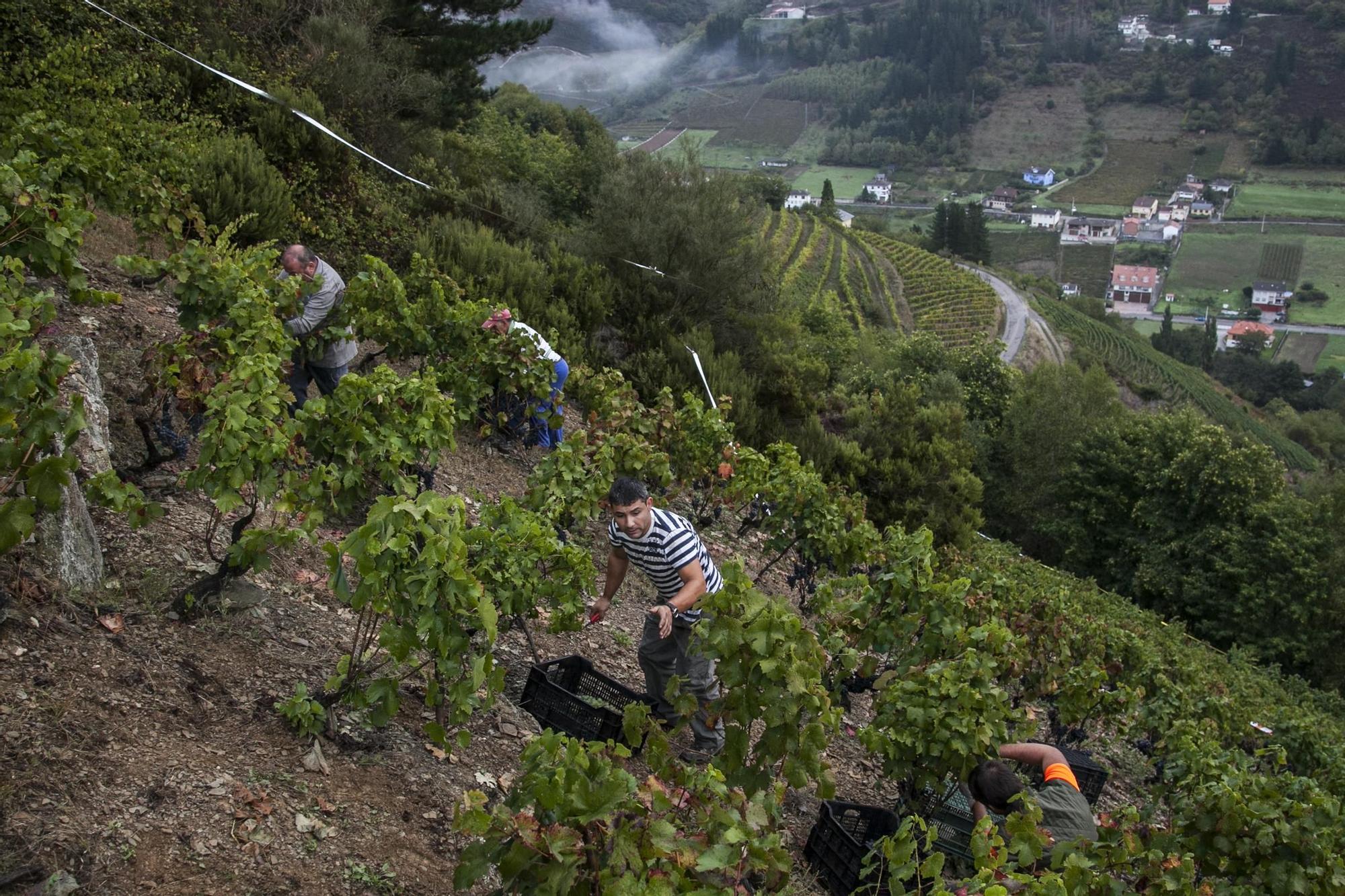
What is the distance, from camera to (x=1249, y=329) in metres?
84.5

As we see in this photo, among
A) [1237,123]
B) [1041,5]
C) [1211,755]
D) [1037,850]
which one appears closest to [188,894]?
[1037,850]

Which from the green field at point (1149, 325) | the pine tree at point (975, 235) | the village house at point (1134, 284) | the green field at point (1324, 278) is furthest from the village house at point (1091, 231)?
the pine tree at point (975, 235)

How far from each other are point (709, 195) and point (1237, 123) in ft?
501

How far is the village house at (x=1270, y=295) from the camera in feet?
308

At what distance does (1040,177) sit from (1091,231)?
21303mm

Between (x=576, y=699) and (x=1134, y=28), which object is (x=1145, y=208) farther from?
(x=576, y=699)

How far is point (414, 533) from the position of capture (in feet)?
11.8

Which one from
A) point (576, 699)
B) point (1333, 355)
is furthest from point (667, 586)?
point (1333, 355)

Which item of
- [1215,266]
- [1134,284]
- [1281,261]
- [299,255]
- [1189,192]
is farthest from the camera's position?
[1189,192]

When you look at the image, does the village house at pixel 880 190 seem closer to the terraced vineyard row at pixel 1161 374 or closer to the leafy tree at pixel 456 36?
the terraced vineyard row at pixel 1161 374

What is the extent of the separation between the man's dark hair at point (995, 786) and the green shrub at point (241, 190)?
911 centimetres

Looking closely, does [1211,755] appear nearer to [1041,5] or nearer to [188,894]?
[188,894]

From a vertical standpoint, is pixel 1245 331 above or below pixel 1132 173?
below

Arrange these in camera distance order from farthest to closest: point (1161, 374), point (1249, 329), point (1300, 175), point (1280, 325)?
point (1300, 175), point (1280, 325), point (1249, 329), point (1161, 374)
